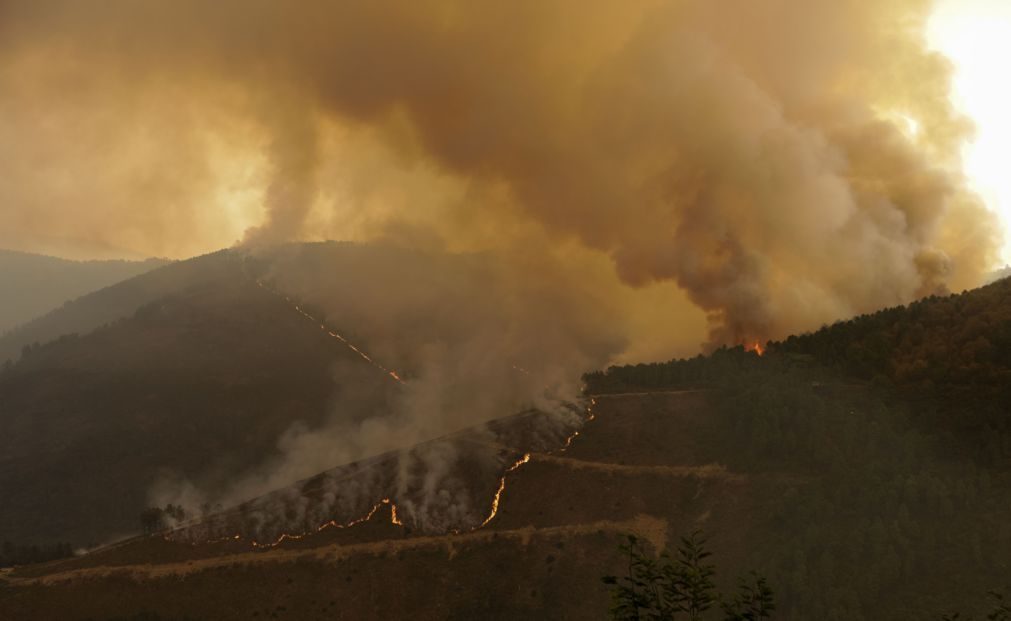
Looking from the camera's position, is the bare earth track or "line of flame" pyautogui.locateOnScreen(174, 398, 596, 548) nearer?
the bare earth track

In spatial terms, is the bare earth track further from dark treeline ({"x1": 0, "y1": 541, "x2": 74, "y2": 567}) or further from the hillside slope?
dark treeline ({"x1": 0, "y1": 541, "x2": 74, "y2": 567})

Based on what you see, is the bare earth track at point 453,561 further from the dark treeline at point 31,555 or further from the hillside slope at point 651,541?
the dark treeline at point 31,555

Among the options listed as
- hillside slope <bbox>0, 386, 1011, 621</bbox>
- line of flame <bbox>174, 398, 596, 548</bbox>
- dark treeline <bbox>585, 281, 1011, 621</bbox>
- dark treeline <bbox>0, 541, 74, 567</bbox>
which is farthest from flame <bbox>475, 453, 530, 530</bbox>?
dark treeline <bbox>0, 541, 74, 567</bbox>

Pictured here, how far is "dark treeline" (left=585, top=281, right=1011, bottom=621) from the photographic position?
8494cm

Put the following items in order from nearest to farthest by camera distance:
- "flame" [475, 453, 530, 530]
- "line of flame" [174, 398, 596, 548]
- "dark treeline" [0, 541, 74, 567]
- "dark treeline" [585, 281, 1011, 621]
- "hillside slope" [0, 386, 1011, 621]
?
"dark treeline" [585, 281, 1011, 621], "hillside slope" [0, 386, 1011, 621], "flame" [475, 453, 530, 530], "line of flame" [174, 398, 596, 548], "dark treeline" [0, 541, 74, 567]

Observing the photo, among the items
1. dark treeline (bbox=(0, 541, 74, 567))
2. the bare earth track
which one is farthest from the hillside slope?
dark treeline (bbox=(0, 541, 74, 567))

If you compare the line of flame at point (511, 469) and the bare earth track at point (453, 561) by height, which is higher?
the line of flame at point (511, 469)

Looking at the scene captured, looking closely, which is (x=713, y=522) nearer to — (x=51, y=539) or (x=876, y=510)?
(x=876, y=510)

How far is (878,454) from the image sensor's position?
102562mm

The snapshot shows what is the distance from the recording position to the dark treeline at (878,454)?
279ft

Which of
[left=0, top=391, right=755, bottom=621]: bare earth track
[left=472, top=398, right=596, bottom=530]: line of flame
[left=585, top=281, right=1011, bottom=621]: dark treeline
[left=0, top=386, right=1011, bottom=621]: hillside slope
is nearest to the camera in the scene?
[left=585, top=281, right=1011, bottom=621]: dark treeline

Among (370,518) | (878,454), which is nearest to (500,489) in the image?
(370,518)

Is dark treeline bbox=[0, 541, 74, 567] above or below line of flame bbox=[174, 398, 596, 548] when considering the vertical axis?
below

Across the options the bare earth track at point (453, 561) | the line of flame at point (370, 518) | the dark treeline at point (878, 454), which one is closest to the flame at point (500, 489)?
the line of flame at point (370, 518)
